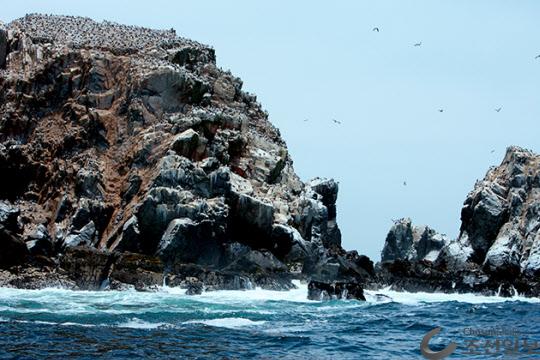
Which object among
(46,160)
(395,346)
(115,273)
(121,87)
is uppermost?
(121,87)

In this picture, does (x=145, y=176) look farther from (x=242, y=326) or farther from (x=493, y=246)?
(x=493, y=246)

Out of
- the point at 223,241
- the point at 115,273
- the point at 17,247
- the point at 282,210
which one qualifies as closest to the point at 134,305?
the point at 115,273

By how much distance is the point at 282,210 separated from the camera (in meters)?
59.1

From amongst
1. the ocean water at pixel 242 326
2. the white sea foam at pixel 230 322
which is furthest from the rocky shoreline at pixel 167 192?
the white sea foam at pixel 230 322

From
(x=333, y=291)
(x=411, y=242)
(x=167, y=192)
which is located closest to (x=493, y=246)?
(x=411, y=242)

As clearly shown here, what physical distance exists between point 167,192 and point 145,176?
5461 mm

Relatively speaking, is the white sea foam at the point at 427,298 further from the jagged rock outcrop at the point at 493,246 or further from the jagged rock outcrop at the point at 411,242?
the jagged rock outcrop at the point at 411,242

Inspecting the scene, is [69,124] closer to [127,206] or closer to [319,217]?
[127,206]

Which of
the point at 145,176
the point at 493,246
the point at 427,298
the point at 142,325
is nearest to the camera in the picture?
the point at 142,325

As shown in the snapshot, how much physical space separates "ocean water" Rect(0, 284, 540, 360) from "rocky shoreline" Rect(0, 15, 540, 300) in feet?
13.5

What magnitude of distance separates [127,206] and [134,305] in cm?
1816

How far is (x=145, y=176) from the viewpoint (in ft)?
188

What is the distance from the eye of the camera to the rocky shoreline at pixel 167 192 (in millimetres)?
49438

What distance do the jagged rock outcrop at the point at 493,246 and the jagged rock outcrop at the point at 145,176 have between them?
5623mm
